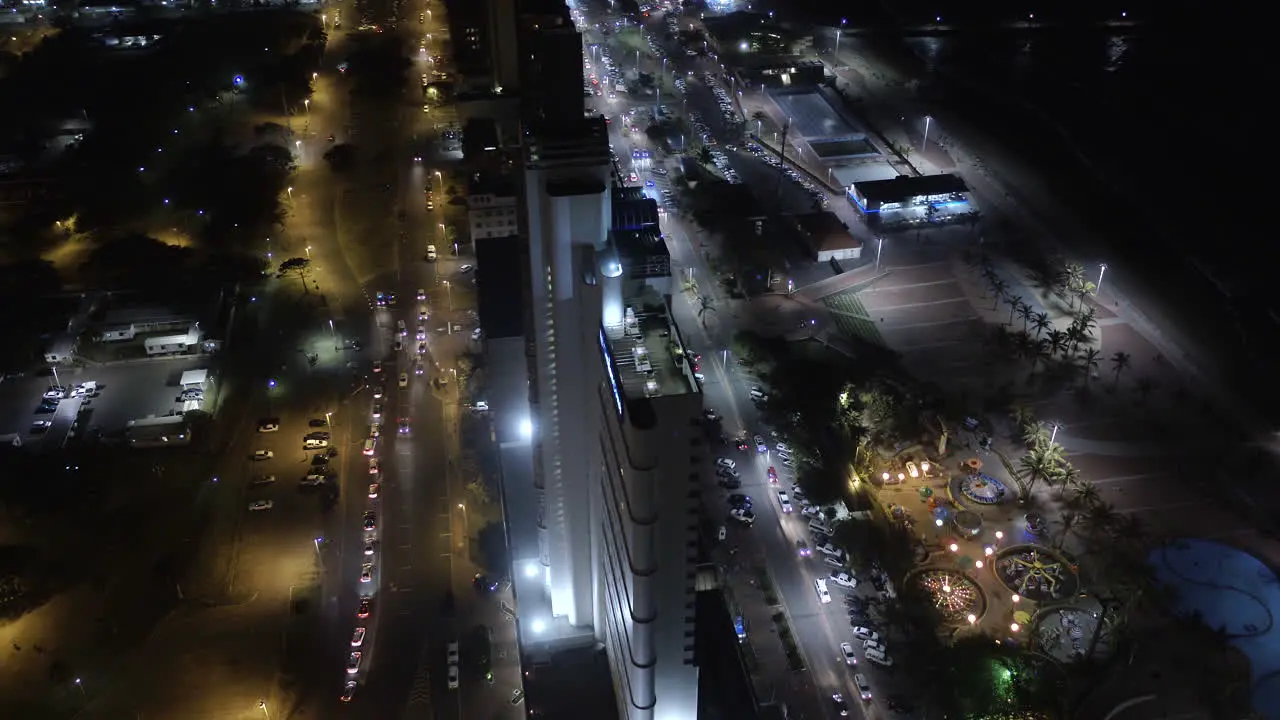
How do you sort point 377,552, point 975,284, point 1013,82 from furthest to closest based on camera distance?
1. point 1013,82
2. point 975,284
3. point 377,552

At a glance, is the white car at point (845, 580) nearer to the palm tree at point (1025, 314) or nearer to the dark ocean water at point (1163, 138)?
the palm tree at point (1025, 314)

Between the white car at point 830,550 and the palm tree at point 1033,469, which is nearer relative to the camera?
the white car at point 830,550

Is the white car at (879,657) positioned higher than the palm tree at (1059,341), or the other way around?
the palm tree at (1059,341)

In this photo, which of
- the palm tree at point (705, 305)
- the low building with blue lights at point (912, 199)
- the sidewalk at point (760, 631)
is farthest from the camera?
the low building with blue lights at point (912, 199)

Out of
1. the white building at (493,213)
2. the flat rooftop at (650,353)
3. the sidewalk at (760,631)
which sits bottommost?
the sidewalk at (760,631)

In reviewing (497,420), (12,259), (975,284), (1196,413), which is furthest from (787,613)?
(12,259)

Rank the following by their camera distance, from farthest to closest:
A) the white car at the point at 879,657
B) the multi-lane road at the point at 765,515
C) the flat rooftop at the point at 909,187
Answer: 1. the flat rooftop at the point at 909,187
2. the white car at the point at 879,657
3. the multi-lane road at the point at 765,515

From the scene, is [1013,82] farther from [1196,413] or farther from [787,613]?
[787,613]

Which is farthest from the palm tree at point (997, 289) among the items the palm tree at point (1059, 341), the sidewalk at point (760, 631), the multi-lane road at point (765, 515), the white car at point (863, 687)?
the white car at point (863, 687)
